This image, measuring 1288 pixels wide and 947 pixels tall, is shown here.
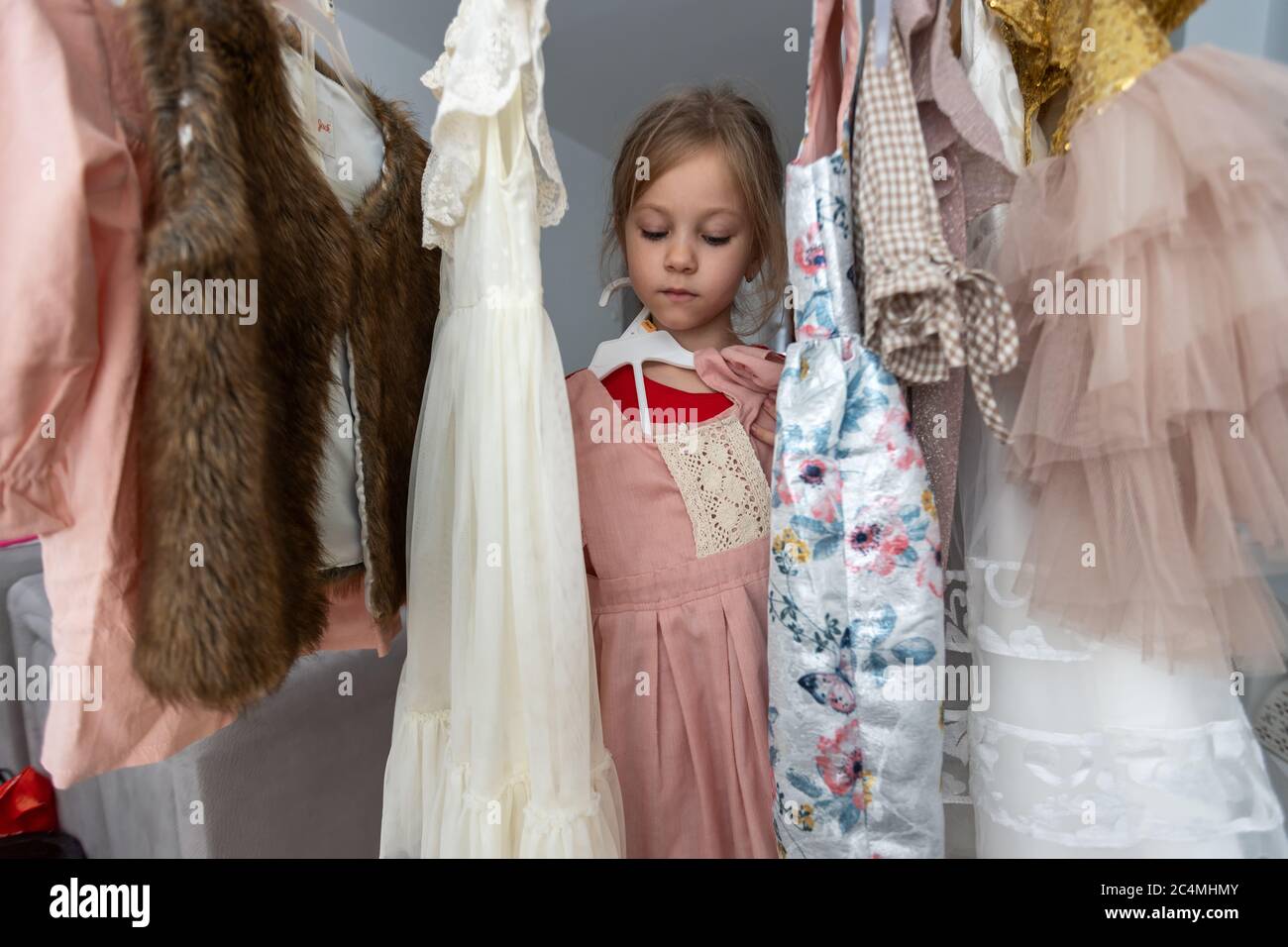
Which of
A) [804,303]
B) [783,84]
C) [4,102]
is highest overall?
[783,84]

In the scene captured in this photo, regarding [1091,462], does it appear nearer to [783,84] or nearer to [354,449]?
[354,449]

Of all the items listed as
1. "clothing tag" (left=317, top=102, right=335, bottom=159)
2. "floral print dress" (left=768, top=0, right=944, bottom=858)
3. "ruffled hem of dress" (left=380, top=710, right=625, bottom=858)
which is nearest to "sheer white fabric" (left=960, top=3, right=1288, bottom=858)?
"floral print dress" (left=768, top=0, right=944, bottom=858)

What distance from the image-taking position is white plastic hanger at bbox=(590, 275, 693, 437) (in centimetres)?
94

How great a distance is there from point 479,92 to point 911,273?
16.3 inches

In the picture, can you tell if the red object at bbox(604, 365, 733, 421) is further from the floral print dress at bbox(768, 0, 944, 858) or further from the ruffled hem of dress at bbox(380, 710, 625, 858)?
the ruffled hem of dress at bbox(380, 710, 625, 858)

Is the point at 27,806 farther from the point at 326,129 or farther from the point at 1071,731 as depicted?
the point at 1071,731

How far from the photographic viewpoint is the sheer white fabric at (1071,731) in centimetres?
61

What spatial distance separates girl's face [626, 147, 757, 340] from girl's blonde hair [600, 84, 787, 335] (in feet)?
0.06

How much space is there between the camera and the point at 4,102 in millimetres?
523

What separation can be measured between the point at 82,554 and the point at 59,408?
12 cm

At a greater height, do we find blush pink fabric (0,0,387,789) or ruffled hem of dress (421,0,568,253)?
ruffled hem of dress (421,0,568,253)

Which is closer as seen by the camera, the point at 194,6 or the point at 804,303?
the point at 194,6

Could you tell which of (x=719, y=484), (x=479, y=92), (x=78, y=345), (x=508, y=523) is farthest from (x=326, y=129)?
(x=719, y=484)
